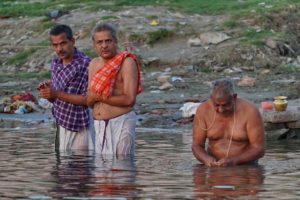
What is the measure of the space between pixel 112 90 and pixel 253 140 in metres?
1.43

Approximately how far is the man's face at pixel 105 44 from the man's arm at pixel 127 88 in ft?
0.52

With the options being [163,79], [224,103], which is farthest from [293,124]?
[163,79]

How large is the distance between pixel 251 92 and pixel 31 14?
9.82 metres

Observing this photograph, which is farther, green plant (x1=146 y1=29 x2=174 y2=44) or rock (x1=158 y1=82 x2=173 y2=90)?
green plant (x1=146 y1=29 x2=174 y2=44)

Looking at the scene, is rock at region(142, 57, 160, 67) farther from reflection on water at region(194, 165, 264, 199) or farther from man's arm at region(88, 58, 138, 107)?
man's arm at region(88, 58, 138, 107)

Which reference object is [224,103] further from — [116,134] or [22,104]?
[22,104]

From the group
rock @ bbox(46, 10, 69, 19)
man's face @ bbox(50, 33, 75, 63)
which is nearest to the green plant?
rock @ bbox(46, 10, 69, 19)

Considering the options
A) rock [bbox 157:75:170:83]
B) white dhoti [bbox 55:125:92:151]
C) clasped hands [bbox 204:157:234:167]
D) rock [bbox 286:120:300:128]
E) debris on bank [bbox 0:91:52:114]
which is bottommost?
debris on bank [bbox 0:91:52:114]

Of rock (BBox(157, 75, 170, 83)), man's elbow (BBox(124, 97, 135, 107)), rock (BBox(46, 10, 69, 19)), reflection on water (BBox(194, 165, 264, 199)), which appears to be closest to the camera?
reflection on water (BBox(194, 165, 264, 199))

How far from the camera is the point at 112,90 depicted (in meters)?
10.8

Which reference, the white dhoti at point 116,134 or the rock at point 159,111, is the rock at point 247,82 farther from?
the white dhoti at point 116,134

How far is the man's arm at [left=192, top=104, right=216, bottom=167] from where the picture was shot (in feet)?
36.0

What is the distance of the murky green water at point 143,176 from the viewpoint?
937 cm

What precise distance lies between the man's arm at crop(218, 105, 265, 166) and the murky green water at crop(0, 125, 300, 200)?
0.08m
